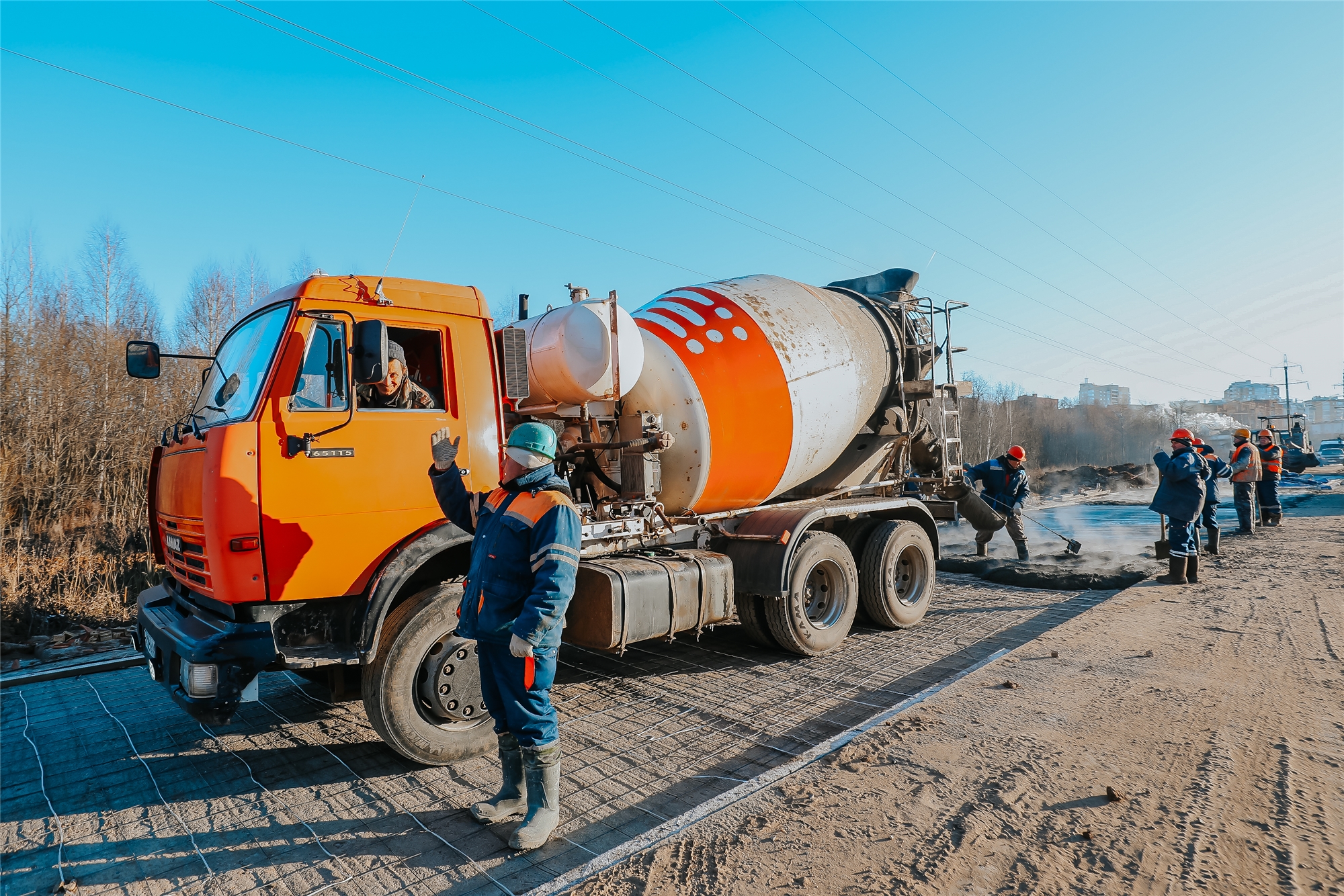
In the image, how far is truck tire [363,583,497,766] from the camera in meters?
3.84

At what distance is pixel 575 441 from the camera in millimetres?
5578

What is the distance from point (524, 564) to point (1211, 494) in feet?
44.6

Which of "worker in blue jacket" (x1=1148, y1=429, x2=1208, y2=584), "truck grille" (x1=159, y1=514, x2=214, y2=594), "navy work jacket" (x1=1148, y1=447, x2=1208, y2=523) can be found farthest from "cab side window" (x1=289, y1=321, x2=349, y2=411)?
"navy work jacket" (x1=1148, y1=447, x2=1208, y2=523)

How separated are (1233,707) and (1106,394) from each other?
118 m

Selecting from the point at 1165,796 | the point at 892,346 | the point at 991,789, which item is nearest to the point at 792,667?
the point at 991,789

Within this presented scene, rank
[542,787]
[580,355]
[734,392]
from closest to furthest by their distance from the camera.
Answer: [542,787]
[580,355]
[734,392]

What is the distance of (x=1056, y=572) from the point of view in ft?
31.4

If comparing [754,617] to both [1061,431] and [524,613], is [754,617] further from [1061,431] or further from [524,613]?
[1061,431]

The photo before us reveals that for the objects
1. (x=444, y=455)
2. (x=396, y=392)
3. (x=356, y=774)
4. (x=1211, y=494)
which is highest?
(x=396, y=392)

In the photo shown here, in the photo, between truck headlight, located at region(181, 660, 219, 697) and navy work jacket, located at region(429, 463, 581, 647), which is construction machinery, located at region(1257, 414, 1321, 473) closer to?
navy work jacket, located at region(429, 463, 581, 647)

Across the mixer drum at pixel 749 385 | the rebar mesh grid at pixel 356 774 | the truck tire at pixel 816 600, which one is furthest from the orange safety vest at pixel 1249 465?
the truck tire at pixel 816 600

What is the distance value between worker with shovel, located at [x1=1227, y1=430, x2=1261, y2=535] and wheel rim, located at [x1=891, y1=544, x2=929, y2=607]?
9.15 meters

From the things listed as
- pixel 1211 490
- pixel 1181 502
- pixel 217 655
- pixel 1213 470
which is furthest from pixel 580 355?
pixel 1213 470

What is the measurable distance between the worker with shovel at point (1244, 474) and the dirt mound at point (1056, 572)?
4.53m
